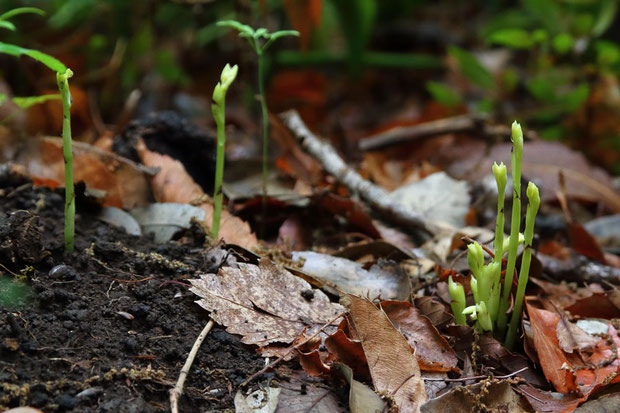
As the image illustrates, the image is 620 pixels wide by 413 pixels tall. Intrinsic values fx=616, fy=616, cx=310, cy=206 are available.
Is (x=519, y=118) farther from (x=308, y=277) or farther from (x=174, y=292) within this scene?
(x=174, y=292)

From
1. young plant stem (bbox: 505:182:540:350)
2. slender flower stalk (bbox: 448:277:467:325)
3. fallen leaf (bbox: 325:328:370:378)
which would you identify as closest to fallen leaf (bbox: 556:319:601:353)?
young plant stem (bbox: 505:182:540:350)

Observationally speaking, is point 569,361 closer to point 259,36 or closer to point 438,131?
point 259,36

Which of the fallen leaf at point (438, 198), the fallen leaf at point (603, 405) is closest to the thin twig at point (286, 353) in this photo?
the fallen leaf at point (603, 405)

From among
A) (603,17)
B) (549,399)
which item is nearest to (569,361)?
(549,399)

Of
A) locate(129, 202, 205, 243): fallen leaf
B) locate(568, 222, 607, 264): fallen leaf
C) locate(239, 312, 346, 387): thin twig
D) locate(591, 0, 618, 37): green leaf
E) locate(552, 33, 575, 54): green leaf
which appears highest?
locate(591, 0, 618, 37): green leaf

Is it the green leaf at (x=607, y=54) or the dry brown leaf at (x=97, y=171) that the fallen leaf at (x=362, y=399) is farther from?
Answer: the green leaf at (x=607, y=54)

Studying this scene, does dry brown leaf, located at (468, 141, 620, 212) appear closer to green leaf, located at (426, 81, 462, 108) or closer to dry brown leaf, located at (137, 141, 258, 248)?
green leaf, located at (426, 81, 462, 108)

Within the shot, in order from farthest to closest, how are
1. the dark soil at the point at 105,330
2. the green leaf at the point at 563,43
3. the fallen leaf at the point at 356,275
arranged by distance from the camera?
1. the green leaf at the point at 563,43
2. the fallen leaf at the point at 356,275
3. the dark soil at the point at 105,330
